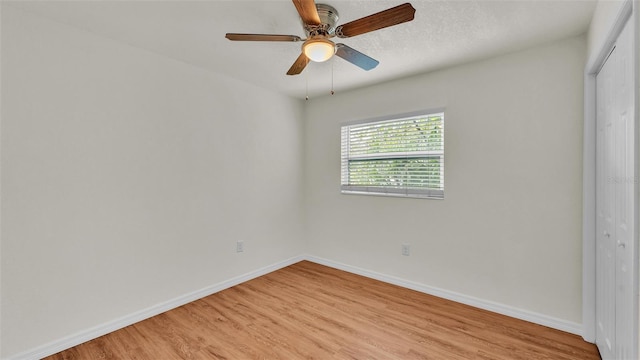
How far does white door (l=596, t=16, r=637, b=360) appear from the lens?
4.31 ft

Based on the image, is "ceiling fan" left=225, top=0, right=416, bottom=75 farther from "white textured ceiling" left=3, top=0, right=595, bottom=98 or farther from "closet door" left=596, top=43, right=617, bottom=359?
"closet door" left=596, top=43, right=617, bottom=359

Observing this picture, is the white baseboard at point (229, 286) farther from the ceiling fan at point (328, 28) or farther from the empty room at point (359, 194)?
the ceiling fan at point (328, 28)

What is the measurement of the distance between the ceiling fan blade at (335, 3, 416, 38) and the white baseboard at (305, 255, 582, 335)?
8.61 feet

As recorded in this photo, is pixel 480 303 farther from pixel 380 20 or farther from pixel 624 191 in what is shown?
pixel 380 20

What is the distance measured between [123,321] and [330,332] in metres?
1.76

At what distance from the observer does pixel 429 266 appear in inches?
119

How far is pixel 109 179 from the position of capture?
2.29 meters

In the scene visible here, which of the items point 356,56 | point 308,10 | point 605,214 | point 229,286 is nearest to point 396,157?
point 356,56

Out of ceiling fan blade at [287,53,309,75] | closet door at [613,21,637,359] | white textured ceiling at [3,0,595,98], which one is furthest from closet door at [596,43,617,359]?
ceiling fan blade at [287,53,309,75]

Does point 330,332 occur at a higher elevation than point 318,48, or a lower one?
lower

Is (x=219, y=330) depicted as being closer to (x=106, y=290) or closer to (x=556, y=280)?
(x=106, y=290)

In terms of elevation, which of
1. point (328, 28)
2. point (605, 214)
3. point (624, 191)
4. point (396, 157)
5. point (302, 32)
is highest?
point (302, 32)

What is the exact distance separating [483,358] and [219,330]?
2.03 metres

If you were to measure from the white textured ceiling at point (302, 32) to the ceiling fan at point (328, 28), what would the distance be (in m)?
0.20
